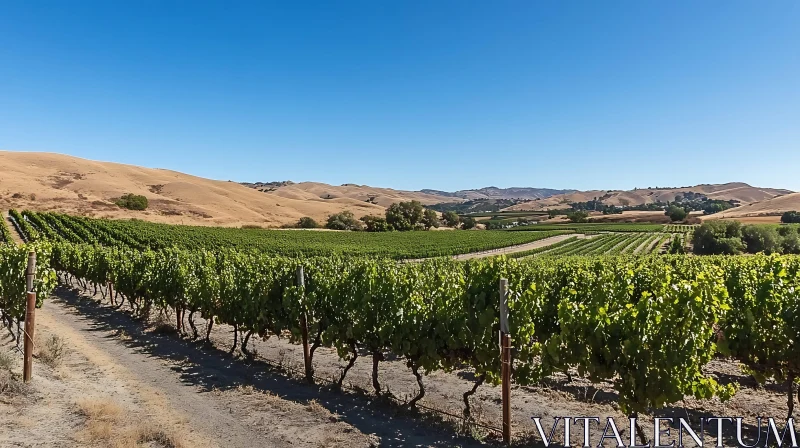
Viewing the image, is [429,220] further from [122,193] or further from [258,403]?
[258,403]

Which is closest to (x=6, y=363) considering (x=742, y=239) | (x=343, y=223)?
(x=742, y=239)

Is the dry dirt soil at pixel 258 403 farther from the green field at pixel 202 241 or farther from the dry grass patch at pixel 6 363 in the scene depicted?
the green field at pixel 202 241

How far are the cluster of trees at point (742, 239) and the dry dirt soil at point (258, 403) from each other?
6674 cm

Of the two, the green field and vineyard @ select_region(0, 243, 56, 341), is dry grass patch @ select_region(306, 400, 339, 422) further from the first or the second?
the green field

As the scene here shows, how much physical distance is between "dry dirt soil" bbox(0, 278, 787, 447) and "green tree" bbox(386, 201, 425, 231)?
3567 inches

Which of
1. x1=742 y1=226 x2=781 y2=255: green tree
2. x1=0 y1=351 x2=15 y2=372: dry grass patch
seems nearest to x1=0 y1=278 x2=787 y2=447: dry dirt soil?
x1=0 y1=351 x2=15 y2=372: dry grass patch

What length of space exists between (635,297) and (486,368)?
8.86m

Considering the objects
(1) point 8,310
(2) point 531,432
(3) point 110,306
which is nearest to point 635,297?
(2) point 531,432

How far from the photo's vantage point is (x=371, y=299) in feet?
31.3

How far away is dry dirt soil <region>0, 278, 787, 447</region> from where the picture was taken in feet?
24.0

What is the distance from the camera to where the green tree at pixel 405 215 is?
104 meters

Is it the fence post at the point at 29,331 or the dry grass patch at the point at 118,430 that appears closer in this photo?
the dry grass patch at the point at 118,430

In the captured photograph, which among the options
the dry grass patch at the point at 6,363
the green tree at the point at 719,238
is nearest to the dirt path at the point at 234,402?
the dry grass patch at the point at 6,363

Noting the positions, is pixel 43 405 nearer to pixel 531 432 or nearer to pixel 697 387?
pixel 531 432
